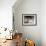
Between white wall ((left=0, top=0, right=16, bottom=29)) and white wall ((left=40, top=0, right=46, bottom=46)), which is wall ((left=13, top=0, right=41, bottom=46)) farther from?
white wall ((left=0, top=0, right=16, bottom=29))

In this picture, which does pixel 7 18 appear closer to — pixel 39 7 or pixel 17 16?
pixel 17 16

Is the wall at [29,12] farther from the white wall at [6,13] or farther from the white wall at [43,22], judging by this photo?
the white wall at [6,13]

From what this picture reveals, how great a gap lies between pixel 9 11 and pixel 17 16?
104 cm

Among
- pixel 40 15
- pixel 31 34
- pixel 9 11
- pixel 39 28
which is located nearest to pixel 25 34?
pixel 31 34

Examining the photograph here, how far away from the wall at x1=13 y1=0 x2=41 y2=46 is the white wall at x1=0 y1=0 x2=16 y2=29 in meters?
0.97

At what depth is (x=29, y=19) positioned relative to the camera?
5.64 m

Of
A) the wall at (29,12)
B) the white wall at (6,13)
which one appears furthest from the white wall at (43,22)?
the white wall at (6,13)

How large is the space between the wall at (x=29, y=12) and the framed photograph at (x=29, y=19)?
0.15 m

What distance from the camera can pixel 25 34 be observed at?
18.6 feet

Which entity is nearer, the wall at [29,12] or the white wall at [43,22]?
the white wall at [43,22]

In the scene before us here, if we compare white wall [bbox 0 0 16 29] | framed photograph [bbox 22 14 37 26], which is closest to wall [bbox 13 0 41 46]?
framed photograph [bbox 22 14 37 26]

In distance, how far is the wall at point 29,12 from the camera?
5.64m

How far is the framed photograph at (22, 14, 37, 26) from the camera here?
5.62 meters

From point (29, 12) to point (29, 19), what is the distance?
1.11ft
